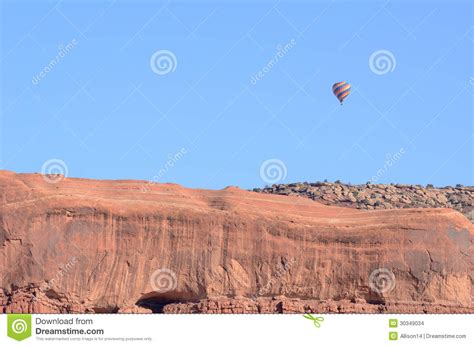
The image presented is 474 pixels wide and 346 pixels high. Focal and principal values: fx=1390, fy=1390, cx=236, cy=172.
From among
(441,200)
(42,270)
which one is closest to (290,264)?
(42,270)

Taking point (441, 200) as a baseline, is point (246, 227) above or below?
below

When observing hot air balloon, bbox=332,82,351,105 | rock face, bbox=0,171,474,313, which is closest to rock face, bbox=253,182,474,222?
hot air balloon, bbox=332,82,351,105

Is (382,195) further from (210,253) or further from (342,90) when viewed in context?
(210,253)
